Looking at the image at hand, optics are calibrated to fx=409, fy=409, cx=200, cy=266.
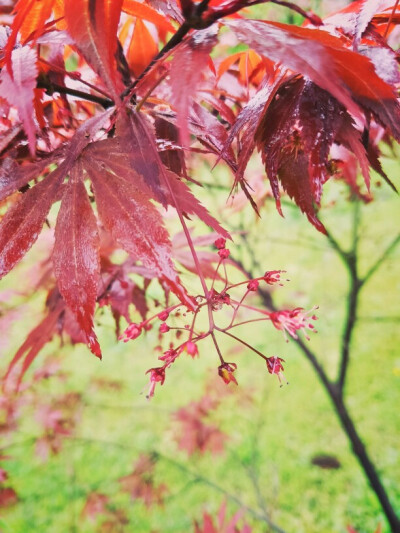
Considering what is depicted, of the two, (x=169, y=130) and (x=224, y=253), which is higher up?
(x=169, y=130)

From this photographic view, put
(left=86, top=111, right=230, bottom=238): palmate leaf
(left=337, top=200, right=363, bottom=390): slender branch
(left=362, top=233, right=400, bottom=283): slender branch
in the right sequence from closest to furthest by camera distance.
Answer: (left=86, top=111, right=230, bottom=238): palmate leaf
(left=362, top=233, right=400, bottom=283): slender branch
(left=337, top=200, right=363, bottom=390): slender branch

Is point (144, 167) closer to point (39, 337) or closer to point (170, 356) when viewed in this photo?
point (170, 356)

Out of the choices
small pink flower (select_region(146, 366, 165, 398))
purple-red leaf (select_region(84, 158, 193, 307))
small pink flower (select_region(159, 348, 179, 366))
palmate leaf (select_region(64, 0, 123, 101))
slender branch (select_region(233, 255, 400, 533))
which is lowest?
small pink flower (select_region(146, 366, 165, 398))

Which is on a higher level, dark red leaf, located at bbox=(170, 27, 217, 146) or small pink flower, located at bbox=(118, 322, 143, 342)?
dark red leaf, located at bbox=(170, 27, 217, 146)

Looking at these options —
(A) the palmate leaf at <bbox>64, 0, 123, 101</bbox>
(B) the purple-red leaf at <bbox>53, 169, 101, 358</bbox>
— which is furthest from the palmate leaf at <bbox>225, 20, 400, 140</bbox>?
(B) the purple-red leaf at <bbox>53, 169, 101, 358</bbox>

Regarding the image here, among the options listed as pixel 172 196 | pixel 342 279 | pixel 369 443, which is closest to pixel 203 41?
pixel 172 196

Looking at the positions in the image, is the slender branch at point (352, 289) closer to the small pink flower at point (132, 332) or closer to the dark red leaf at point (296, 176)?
the dark red leaf at point (296, 176)

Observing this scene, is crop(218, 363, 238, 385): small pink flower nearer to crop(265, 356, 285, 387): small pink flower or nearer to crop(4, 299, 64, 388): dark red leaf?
crop(265, 356, 285, 387): small pink flower

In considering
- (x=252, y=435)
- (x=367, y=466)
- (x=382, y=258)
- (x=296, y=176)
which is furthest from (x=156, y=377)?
(x=252, y=435)

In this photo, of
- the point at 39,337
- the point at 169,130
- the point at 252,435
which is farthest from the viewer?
the point at 252,435

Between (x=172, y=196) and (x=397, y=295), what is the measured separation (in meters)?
3.74

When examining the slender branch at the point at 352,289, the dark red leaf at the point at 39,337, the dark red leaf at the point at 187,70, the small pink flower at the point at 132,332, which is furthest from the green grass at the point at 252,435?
the dark red leaf at the point at 187,70

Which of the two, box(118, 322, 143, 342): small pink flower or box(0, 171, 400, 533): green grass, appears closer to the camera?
box(118, 322, 143, 342): small pink flower

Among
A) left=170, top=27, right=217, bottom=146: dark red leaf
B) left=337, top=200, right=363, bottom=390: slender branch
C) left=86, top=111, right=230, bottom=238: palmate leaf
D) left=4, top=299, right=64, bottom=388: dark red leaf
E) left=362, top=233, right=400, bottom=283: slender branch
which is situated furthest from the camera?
left=337, top=200, right=363, bottom=390: slender branch
